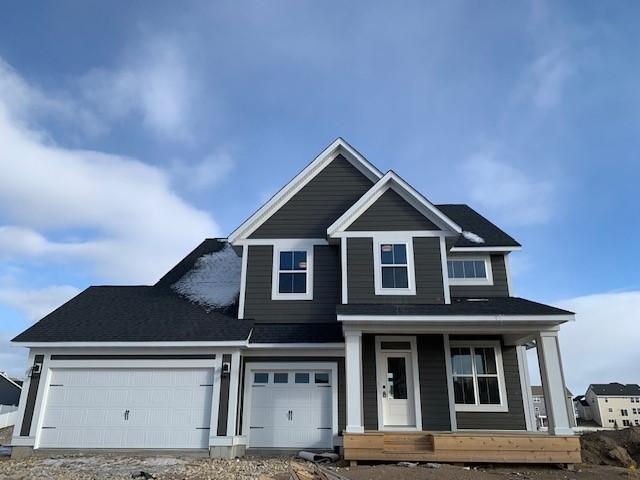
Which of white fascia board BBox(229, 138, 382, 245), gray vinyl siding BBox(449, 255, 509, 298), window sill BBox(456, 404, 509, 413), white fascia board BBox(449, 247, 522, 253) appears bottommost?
window sill BBox(456, 404, 509, 413)

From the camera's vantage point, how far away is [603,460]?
41.4ft

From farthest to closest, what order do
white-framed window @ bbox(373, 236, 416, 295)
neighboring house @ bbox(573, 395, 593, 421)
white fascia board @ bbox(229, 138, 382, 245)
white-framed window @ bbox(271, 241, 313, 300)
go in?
neighboring house @ bbox(573, 395, 593, 421)
white fascia board @ bbox(229, 138, 382, 245)
white-framed window @ bbox(271, 241, 313, 300)
white-framed window @ bbox(373, 236, 416, 295)

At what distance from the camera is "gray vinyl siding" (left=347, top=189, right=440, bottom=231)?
42.9 ft

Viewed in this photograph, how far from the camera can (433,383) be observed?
39.1 ft

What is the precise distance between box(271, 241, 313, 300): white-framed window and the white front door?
284cm

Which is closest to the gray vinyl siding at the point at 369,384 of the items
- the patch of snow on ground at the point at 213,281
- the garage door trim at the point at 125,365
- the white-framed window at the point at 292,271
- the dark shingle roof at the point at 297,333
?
the dark shingle roof at the point at 297,333

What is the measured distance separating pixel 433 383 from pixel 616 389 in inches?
3061

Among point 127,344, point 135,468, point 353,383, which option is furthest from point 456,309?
point 127,344

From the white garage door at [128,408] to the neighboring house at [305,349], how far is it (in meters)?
0.03

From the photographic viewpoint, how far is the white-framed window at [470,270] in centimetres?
1474

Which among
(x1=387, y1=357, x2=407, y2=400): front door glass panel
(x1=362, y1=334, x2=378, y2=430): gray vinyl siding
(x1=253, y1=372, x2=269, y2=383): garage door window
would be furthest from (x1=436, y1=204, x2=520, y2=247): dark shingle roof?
(x1=253, y1=372, x2=269, y2=383): garage door window

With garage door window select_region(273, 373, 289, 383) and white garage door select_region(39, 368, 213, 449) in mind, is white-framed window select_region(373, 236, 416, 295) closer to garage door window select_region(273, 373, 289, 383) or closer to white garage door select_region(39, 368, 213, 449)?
garage door window select_region(273, 373, 289, 383)

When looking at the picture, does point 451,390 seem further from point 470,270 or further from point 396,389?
point 470,270

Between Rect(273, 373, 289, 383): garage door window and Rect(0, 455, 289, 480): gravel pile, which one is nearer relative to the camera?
Rect(0, 455, 289, 480): gravel pile
